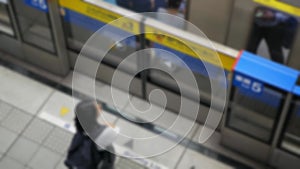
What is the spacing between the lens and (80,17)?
8398mm

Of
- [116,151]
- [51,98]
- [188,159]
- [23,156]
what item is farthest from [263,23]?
[23,156]

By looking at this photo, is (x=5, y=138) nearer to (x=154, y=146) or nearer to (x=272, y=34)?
(x=154, y=146)

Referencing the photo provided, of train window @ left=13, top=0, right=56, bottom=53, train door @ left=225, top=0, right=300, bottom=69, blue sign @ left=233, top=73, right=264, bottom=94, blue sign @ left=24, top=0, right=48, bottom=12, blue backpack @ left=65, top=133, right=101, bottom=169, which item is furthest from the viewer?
train window @ left=13, top=0, right=56, bottom=53

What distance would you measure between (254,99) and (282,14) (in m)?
1.48

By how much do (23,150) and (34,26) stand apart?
1.94m

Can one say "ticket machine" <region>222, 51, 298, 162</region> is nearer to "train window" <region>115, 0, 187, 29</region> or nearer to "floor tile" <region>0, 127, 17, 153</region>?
"train window" <region>115, 0, 187, 29</region>

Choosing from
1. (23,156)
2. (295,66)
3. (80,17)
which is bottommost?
(23,156)

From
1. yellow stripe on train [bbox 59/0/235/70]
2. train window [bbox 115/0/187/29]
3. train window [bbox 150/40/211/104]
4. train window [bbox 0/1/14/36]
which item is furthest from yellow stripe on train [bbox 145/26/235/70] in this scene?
train window [bbox 0/1/14/36]

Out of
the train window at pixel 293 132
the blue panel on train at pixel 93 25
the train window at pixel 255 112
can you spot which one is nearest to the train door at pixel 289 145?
the train window at pixel 293 132

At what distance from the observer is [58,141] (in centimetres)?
859

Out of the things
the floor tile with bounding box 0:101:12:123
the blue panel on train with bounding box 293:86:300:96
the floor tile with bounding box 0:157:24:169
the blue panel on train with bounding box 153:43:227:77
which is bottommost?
the floor tile with bounding box 0:157:24:169

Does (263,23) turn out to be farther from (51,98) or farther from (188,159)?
(51,98)

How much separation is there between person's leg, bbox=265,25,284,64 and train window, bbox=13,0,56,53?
10.9 feet

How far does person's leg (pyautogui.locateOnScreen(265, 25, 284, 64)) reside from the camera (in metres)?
8.82
